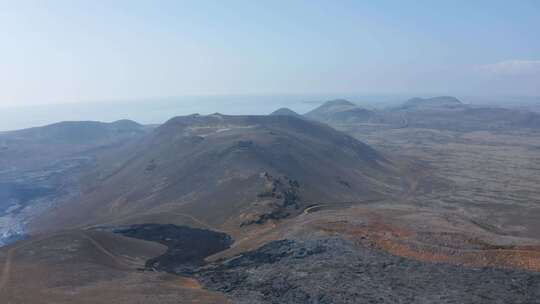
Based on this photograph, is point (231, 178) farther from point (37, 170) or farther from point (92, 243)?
point (37, 170)

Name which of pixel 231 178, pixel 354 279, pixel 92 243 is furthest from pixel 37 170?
pixel 354 279

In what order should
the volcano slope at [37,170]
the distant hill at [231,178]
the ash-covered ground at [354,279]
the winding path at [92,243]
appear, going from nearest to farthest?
1. the ash-covered ground at [354,279]
2. the winding path at [92,243]
3. the distant hill at [231,178]
4. the volcano slope at [37,170]

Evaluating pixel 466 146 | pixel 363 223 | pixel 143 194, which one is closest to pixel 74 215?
pixel 143 194

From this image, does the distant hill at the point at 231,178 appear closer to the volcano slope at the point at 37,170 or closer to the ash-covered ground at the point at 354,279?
the volcano slope at the point at 37,170

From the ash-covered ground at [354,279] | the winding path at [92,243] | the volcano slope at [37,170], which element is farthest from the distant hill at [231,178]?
the ash-covered ground at [354,279]

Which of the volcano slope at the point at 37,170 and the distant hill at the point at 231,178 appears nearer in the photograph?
the distant hill at the point at 231,178

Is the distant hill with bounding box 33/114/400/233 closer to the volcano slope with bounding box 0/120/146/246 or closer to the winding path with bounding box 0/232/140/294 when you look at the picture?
the volcano slope with bounding box 0/120/146/246

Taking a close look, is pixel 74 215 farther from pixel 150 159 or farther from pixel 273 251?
pixel 273 251

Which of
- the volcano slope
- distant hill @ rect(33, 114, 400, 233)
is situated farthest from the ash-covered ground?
the volcano slope
